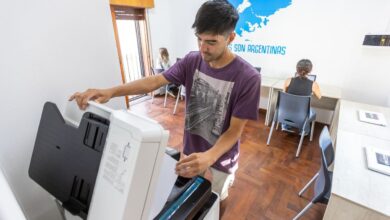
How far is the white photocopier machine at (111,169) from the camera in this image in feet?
1.12

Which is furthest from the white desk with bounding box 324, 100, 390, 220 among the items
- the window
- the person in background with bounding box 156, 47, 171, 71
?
the window

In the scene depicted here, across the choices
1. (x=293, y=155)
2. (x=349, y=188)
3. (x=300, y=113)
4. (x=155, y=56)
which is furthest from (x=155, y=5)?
(x=349, y=188)

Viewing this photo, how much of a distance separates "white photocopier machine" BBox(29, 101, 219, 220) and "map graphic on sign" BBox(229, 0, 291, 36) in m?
3.18

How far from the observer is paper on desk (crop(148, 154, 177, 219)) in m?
0.53

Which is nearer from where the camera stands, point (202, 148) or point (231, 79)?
point (231, 79)

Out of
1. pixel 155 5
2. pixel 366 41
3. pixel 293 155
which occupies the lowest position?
pixel 293 155

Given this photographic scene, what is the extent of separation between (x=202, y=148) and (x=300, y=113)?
1.66 meters

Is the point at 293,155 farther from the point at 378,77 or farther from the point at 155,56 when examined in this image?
the point at 155,56

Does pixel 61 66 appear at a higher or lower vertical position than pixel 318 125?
higher

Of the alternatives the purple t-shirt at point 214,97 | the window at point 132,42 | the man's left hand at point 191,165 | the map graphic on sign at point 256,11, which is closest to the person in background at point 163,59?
the window at point 132,42

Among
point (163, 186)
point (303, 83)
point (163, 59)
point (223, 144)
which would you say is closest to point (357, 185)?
point (223, 144)

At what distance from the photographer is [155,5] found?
3.86 meters

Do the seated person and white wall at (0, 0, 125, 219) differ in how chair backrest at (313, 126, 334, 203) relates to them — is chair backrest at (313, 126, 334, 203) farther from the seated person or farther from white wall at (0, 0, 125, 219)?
white wall at (0, 0, 125, 219)

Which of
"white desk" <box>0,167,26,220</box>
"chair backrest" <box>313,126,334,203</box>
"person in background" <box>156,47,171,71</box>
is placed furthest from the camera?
"person in background" <box>156,47,171,71</box>
